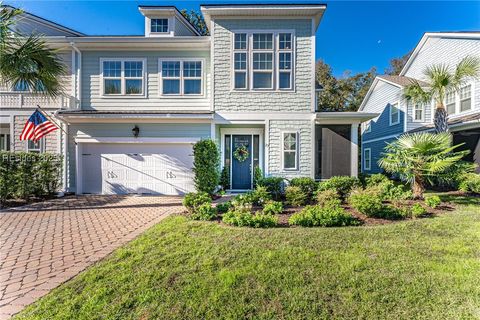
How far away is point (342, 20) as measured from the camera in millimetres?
10359

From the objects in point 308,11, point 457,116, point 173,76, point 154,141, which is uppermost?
point 308,11

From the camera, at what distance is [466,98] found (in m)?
11.9

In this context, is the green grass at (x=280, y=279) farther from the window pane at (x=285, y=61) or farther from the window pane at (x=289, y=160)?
the window pane at (x=285, y=61)

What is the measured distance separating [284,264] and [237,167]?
722cm

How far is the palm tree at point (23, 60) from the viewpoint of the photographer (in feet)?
19.2

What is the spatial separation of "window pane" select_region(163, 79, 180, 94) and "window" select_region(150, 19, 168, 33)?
11.3 feet

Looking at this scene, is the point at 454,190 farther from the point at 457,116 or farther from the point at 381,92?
the point at 381,92

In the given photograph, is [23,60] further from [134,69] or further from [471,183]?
[471,183]

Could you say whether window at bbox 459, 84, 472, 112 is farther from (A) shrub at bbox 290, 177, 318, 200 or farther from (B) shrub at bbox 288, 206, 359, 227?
(B) shrub at bbox 288, 206, 359, 227

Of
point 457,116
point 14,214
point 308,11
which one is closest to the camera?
point 14,214

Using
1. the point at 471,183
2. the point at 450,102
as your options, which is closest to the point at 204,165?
the point at 471,183

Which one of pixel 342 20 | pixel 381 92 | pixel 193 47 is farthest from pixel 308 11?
pixel 381 92

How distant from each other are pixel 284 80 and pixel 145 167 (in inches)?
271

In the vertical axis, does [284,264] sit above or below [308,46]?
below
